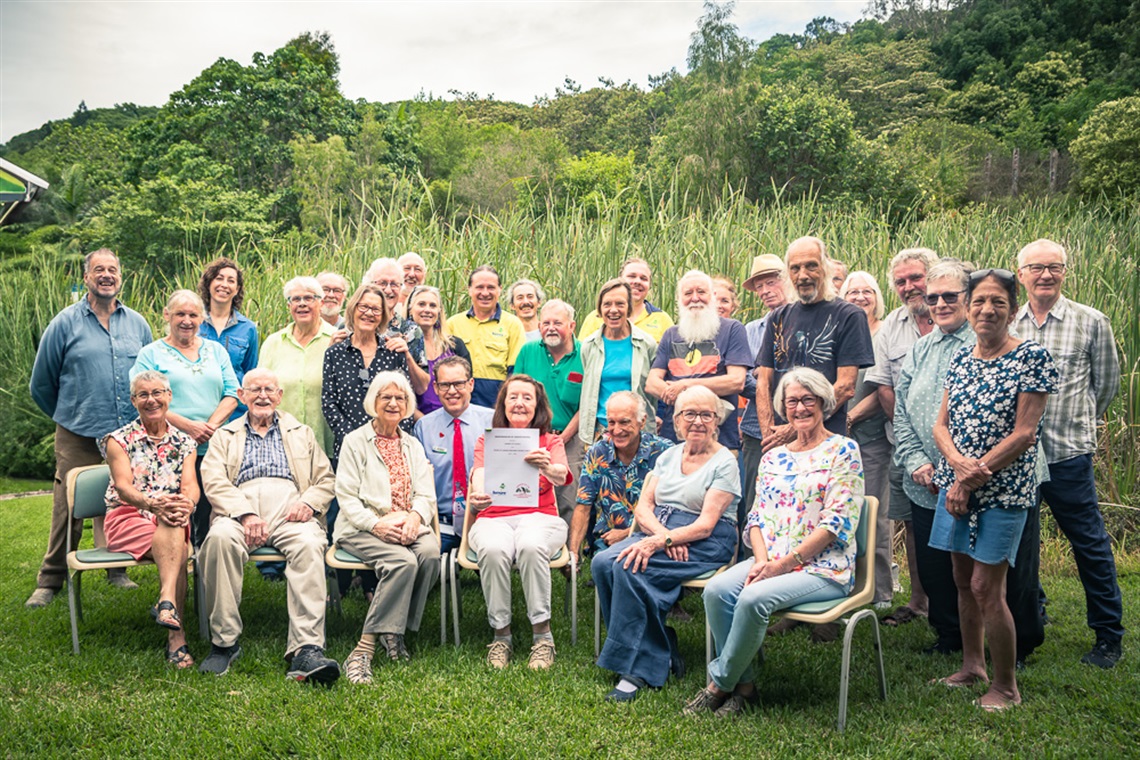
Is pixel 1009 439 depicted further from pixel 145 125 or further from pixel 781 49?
pixel 781 49

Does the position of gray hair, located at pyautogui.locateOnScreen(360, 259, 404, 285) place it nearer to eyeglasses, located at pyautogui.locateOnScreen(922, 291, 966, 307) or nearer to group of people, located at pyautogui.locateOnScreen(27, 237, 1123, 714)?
group of people, located at pyautogui.locateOnScreen(27, 237, 1123, 714)

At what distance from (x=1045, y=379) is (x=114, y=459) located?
14.1 feet

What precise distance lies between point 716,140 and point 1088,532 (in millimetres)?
21725

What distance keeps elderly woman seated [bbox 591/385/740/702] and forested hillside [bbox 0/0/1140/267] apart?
6.19m

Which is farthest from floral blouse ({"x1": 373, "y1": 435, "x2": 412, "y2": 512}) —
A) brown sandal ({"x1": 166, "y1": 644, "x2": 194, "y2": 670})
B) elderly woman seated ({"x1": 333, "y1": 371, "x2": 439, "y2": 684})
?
brown sandal ({"x1": 166, "y1": 644, "x2": 194, "y2": 670})

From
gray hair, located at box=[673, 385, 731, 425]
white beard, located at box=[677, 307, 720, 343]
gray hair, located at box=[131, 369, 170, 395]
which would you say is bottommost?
gray hair, located at box=[673, 385, 731, 425]

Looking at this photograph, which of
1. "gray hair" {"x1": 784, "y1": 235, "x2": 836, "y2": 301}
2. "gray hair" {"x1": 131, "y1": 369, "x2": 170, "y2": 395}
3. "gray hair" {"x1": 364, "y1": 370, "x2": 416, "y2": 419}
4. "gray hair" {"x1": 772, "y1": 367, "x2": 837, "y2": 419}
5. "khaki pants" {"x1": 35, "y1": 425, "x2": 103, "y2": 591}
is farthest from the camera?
"khaki pants" {"x1": 35, "y1": 425, "x2": 103, "y2": 591}

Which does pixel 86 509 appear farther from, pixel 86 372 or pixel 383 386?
pixel 383 386

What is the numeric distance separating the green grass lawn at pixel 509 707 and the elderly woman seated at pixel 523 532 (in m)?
0.18

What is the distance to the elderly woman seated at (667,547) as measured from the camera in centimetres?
425

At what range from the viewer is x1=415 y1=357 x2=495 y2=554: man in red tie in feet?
16.9

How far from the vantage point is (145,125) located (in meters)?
28.5

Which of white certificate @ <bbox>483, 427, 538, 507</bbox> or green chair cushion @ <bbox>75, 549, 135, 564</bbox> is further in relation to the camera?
white certificate @ <bbox>483, 427, 538, 507</bbox>

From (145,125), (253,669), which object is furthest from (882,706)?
(145,125)
